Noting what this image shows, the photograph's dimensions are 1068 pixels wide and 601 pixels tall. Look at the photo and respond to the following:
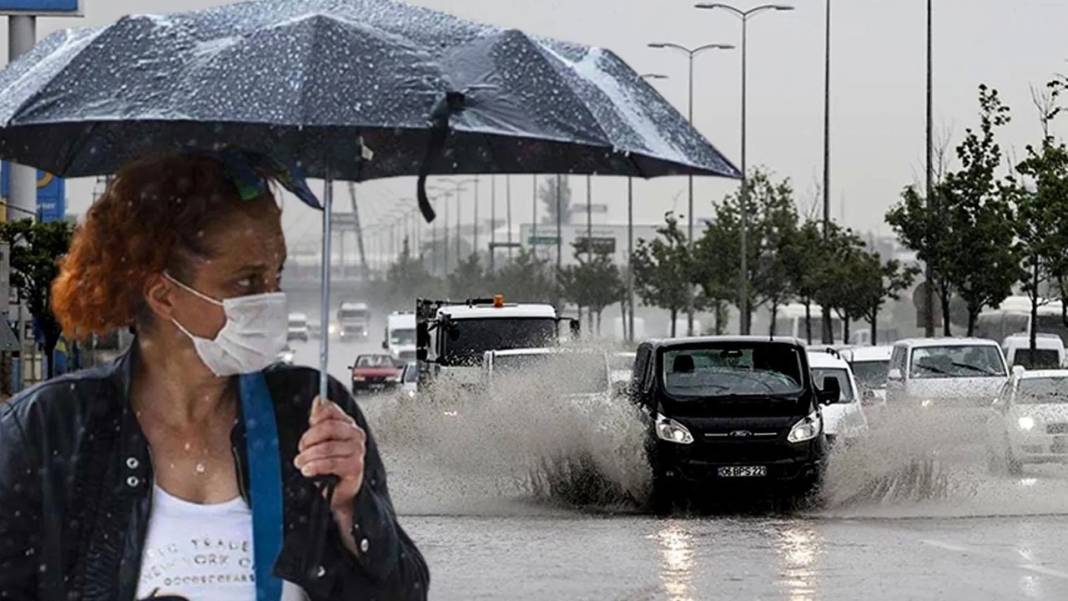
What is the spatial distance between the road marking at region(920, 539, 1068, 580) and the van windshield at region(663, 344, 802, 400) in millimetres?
4243

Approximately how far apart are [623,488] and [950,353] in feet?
52.2

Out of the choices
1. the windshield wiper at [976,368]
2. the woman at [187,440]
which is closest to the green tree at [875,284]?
the windshield wiper at [976,368]

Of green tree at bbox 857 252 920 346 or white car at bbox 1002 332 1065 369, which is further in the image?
green tree at bbox 857 252 920 346

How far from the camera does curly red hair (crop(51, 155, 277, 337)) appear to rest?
486 cm

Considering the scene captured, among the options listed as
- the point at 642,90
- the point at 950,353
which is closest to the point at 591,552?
the point at 642,90

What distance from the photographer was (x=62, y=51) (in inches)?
205

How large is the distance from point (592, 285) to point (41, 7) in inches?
2499

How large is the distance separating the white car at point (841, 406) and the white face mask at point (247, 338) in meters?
20.9

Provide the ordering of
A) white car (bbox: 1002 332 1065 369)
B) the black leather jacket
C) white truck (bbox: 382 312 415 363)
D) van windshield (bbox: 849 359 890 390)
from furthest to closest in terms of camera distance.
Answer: white truck (bbox: 382 312 415 363) → white car (bbox: 1002 332 1065 369) → van windshield (bbox: 849 359 890 390) → the black leather jacket

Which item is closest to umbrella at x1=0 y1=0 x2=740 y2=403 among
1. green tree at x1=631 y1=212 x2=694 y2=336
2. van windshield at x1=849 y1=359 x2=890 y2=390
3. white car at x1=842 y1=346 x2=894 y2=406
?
white car at x1=842 y1=346 x2=894 y2=406

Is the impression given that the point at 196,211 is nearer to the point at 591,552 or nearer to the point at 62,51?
the point at 62,51

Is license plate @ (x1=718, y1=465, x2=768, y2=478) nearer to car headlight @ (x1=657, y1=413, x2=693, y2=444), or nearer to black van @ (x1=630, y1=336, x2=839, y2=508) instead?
black van @ (x1=630, y1=336, x2=839, y2=508)

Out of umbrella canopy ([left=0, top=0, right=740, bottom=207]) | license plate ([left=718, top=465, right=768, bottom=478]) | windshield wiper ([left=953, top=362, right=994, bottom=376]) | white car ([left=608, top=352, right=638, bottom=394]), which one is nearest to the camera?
umbrella canopy ([left=0, top=0, right=740, bottom=207])

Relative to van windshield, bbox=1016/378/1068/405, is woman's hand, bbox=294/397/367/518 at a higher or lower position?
higher
